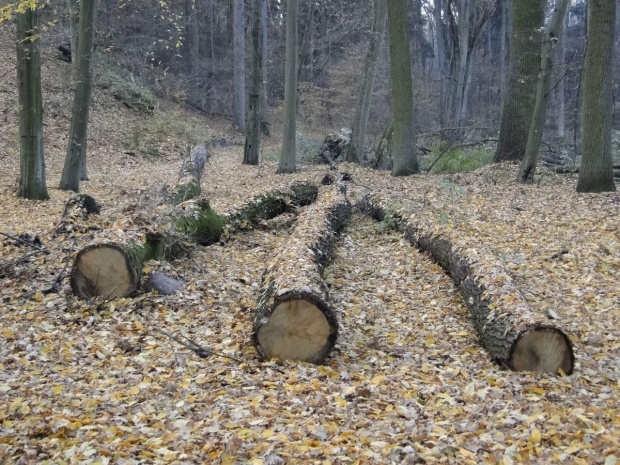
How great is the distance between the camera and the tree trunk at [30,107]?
1082 cm

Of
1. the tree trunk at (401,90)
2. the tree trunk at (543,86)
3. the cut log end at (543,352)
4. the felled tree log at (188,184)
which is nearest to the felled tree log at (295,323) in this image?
the cut log end at (543,352)

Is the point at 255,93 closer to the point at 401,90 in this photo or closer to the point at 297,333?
the point at 401,90

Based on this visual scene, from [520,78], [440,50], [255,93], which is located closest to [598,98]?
[520,78]

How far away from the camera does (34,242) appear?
7.80 meters

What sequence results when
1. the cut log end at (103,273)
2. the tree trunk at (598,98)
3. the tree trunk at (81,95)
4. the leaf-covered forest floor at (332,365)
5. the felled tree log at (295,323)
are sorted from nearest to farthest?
the leaf-covered forest floor at (332,365), the felled tree log at (295,323), the cut log end at (103,273), the tree trunk at (598,98), the tree trunk at (81,95)

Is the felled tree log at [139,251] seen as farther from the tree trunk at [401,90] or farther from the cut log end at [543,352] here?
the tree trunk at [401,90]

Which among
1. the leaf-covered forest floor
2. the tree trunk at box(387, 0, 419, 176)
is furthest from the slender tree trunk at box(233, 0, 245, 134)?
the leaf-covered forest floor

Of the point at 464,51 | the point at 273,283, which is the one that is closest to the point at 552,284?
the point at 273,283

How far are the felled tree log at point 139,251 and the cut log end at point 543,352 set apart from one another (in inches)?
163

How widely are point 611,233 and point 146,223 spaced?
660 centimetres

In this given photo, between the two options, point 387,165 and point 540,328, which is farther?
point 387,165

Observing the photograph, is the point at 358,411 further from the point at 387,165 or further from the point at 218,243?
the point at 387,165

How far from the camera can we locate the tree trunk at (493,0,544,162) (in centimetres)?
1410

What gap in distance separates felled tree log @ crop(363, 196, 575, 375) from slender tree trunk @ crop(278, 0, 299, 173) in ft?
32.4
